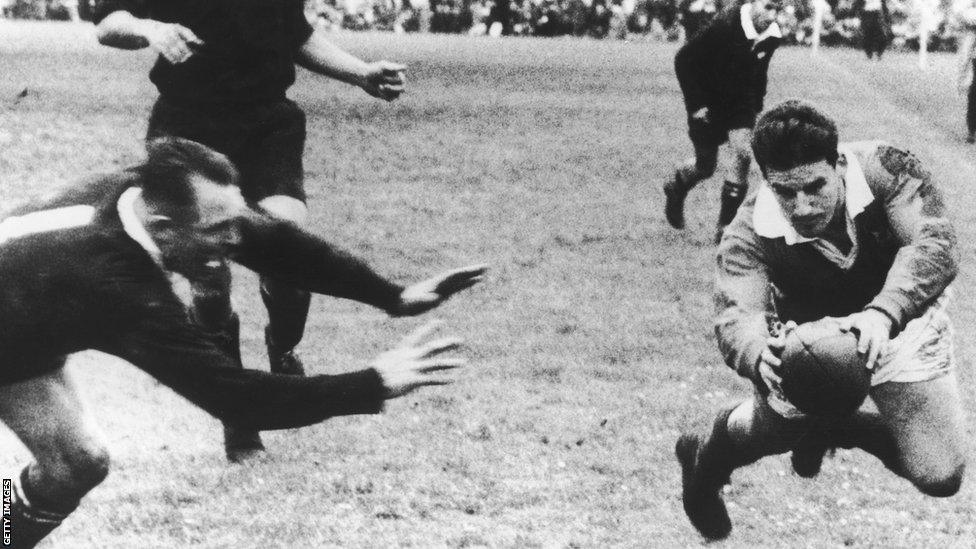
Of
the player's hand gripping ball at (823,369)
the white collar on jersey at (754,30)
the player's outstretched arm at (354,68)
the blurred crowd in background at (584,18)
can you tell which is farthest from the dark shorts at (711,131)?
the blurred crowd in background at (584,18)

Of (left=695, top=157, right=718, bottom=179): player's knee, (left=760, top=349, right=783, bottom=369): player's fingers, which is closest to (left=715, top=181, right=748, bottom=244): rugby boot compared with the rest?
(left=695, top=157, right=718, bottom=179): player's knee

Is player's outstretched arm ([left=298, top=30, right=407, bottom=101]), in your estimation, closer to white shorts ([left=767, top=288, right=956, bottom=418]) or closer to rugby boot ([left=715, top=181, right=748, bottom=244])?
white shorts ([left=767, top=288, right=956, bottom=418])

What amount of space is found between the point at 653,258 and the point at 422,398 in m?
3.64

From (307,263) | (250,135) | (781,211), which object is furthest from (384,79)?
(781,211)

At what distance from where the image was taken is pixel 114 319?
11.6 feet

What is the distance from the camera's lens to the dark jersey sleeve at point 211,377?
3504 millimetres

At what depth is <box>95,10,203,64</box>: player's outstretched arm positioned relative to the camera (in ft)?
15.6

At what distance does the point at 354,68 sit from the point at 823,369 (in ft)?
7.65

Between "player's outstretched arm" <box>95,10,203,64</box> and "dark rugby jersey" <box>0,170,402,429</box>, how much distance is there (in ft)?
3.73

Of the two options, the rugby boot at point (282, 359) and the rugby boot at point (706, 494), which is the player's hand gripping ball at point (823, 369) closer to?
the rugby boot at point (706, 494)

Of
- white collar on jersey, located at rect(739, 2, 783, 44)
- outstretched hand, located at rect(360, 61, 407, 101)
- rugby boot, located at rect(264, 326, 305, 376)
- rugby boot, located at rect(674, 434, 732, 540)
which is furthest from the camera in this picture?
white collar on jersey, located at rect(739, 2, 783, 44)

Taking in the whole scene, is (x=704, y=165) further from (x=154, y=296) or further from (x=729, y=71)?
(x=154, y=296)

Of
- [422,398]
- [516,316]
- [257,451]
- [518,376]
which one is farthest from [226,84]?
[516,316]

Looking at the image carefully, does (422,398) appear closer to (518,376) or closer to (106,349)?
(518,376)
